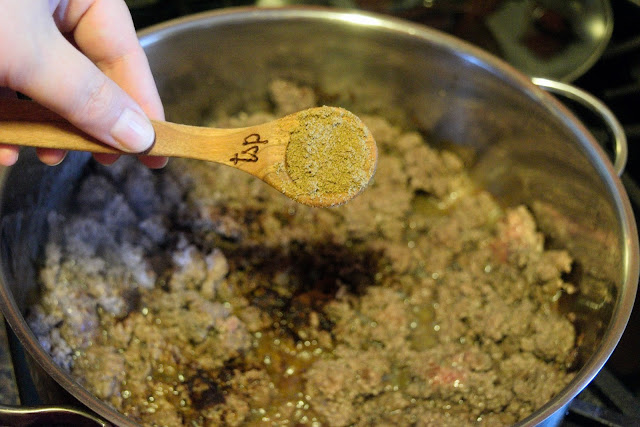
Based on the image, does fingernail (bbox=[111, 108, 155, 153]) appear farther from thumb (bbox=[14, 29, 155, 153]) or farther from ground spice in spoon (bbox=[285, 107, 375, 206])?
ground spice in spoon (bbox=[285, 107, 375, 206])

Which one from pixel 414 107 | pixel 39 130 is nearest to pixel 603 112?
pixel 414 107

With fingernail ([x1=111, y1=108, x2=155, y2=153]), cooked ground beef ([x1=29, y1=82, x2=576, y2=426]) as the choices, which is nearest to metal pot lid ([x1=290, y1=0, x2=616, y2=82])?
cooked ground beef ([x1=29, y1=82, x2=576, y2=426])

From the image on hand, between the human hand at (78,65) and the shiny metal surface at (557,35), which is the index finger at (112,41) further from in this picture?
the shiny metal surface at (557,35)

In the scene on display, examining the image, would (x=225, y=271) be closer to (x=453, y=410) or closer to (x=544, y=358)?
(x=453, y=410)

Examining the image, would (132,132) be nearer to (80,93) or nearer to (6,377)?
(80,93)

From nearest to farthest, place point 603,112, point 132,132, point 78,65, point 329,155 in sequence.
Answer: point 78,65 < point 132,132 < point 329,155 < point 603,112

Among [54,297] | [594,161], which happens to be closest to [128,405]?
[54,297]
